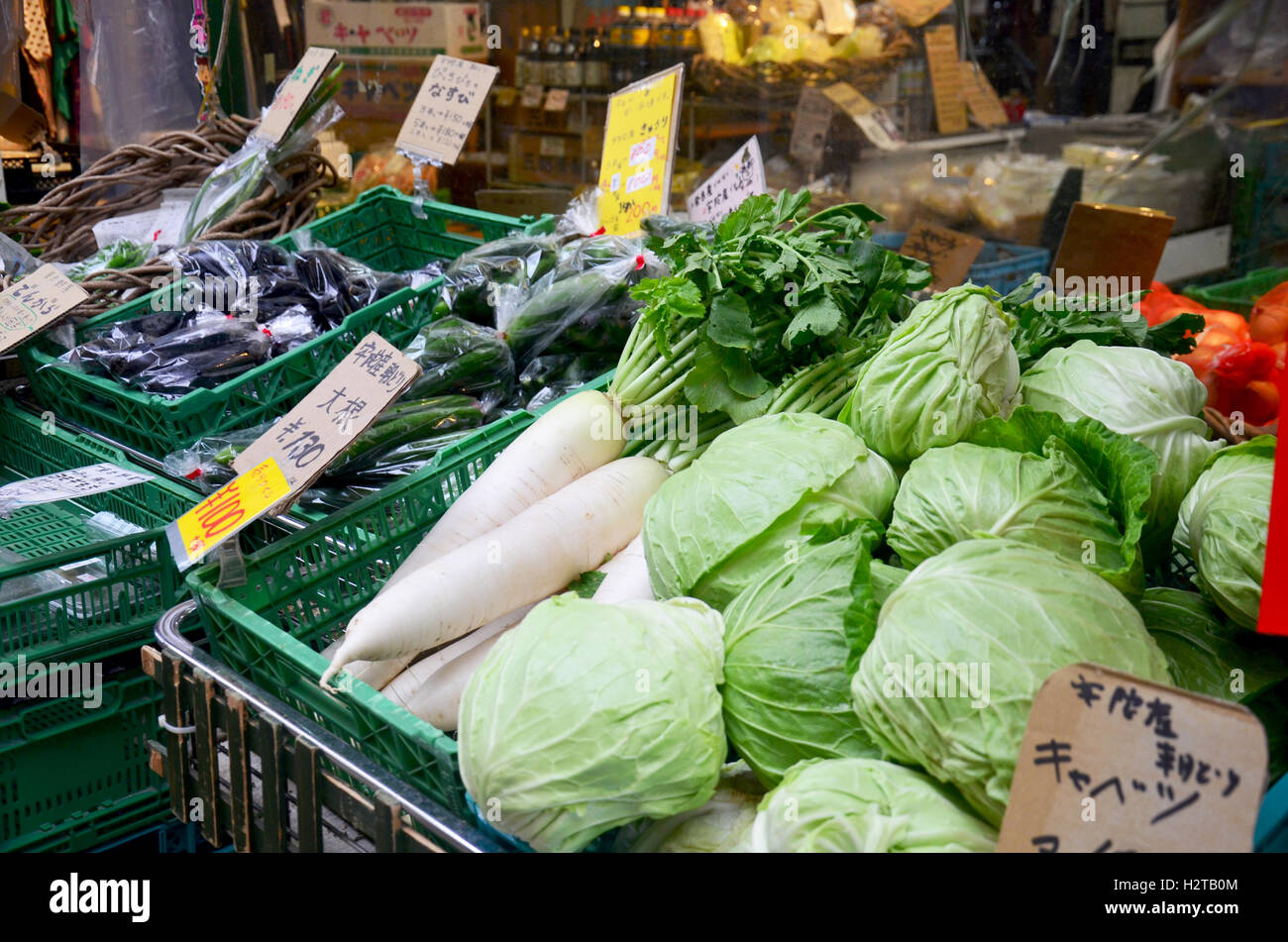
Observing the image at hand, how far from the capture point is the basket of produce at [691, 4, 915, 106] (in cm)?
520

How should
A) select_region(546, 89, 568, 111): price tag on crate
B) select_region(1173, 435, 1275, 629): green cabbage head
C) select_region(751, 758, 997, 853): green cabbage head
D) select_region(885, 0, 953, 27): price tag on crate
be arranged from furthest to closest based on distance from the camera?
select_region(546, 89, 568, 111): price tag on crate → select_region(885, 0, 953, 27): price tag on crate → select_region(1173, 435, 1275, 629): green cabbage head → select_region(751, 758, 997, 853): green cabbage head

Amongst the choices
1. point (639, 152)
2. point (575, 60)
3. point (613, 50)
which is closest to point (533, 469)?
point (639, 152)

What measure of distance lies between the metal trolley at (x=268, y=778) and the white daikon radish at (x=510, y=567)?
0.14 metres

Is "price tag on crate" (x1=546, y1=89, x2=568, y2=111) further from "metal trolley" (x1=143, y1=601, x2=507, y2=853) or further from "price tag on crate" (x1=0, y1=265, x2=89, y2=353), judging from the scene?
"metal trolley" (x1=143, y1=601, x2=507, y2=853)

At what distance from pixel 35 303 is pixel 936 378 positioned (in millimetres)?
2431

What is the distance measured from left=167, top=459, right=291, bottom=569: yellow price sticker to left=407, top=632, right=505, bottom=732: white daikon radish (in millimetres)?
399

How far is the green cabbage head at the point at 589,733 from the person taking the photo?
1.19 metres

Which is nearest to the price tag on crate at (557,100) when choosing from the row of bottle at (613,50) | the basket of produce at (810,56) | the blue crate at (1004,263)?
the row of bottle at (613,50)

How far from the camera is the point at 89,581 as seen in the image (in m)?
1.87

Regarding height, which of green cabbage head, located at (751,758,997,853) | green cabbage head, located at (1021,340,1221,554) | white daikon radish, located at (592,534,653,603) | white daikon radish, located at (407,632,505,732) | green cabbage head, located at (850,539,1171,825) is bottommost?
white daikon radish, located at (407,632,505,732)

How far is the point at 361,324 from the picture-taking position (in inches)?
104

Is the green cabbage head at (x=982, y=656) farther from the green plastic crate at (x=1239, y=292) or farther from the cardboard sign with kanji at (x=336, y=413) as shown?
the green plastic crate at (x=1239, y=292)

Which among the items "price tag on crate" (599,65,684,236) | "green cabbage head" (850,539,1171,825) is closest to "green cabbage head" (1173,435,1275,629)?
"green cabbage head" (850,539,1171,825)

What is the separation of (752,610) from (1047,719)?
42 centimetres
